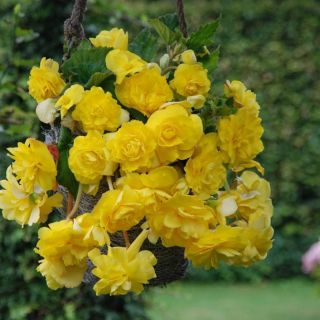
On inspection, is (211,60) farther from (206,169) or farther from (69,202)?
(69,202)

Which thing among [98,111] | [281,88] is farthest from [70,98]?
→ [281,88]

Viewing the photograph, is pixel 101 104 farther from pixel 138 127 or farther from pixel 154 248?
pixel 154 248

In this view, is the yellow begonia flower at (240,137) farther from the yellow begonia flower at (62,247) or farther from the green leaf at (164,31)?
the yellow begonia flower at (62,247)

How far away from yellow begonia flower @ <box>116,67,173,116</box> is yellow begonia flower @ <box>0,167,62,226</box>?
0.24 m

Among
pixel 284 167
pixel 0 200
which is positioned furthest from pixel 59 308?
pixel 284 167

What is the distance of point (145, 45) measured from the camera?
5.89 ft

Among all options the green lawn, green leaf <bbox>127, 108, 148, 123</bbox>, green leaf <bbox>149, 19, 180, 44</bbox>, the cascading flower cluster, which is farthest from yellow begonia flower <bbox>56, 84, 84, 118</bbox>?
the green lawn

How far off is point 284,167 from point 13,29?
4674 mm

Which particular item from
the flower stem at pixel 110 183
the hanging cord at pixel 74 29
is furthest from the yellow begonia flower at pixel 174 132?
the hanging cord at pixel 74 29

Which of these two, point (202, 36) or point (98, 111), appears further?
point (202, 36)

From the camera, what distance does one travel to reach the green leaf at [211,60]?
1.74 m

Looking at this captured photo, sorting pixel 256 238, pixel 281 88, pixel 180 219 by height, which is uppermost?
pixel 180 219

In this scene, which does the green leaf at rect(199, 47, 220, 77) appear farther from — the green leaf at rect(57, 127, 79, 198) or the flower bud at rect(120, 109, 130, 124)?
the green leaf at rect(57, 127, 79, 198)

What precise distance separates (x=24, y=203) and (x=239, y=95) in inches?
18.9
